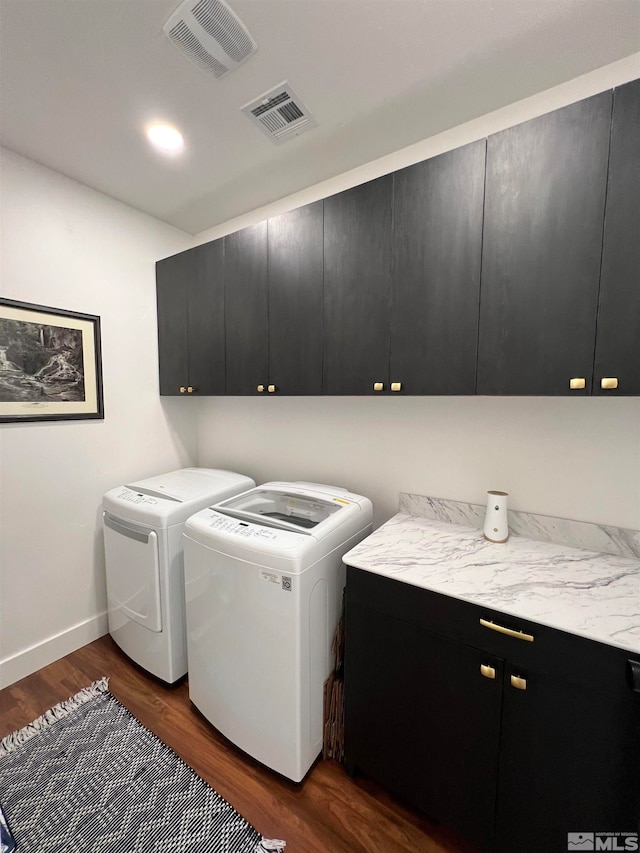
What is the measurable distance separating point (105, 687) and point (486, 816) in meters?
1.84

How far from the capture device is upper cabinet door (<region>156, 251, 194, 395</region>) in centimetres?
216

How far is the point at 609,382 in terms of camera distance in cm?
101

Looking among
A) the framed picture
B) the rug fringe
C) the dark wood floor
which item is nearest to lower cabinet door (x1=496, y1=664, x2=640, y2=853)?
the dark wood floor

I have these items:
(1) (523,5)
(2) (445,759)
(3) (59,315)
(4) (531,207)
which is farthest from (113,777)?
(1) (523,5)

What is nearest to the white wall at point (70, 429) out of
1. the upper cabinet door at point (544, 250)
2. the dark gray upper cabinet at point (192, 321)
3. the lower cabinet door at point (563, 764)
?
the dark gray upper cabinet at point (192, 321)

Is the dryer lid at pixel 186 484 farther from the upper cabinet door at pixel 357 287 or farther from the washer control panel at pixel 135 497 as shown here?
the upper cabinet door at pixel 357 287

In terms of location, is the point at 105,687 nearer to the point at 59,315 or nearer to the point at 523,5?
the point at 59,315

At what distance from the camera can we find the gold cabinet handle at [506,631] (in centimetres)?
93

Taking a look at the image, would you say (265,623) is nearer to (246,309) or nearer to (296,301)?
(296,301)

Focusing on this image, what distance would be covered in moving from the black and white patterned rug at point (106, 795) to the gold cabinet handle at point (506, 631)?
3.49 feet

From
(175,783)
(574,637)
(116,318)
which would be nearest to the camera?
(574,637)

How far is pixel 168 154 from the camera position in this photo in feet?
5.50

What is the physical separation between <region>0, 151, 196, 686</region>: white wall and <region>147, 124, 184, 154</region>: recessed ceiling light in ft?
2.26

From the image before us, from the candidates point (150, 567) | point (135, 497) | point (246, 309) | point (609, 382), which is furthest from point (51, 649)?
point (609, 382)
